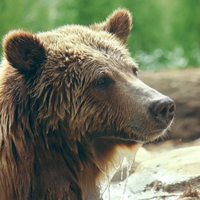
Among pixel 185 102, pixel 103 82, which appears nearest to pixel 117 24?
pixel 103 82

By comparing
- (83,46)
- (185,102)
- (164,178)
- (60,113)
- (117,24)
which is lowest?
(164,178)

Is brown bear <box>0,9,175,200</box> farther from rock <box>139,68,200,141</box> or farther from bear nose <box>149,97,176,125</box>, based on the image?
rock <box>139,68,200,141</box>

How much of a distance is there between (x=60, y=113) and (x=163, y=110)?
0.90 m

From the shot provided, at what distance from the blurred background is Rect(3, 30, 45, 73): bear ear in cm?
1374

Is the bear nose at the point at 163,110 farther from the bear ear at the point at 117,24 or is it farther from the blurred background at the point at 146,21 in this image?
the blurred background at the point at 146,21

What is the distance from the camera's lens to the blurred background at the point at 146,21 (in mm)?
18422

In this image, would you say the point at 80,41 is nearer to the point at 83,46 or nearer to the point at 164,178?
the point at 83,46

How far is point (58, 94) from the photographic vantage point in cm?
430

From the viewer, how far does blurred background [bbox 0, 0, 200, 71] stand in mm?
18422

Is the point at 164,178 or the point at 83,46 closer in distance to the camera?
the point at 83,46

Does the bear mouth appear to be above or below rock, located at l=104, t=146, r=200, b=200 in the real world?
above

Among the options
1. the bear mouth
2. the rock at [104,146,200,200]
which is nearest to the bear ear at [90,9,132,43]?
the bear mouth

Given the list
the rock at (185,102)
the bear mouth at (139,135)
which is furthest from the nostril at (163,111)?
the rock at (185,102)

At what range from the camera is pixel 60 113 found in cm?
429
